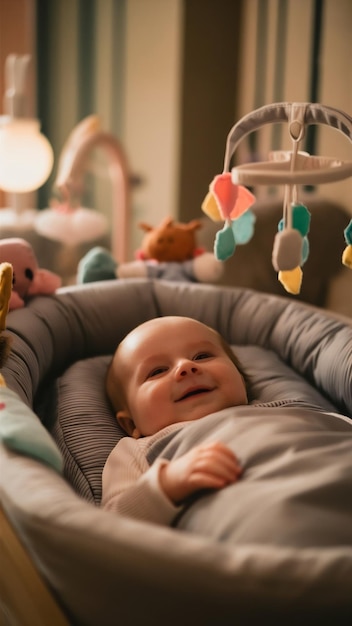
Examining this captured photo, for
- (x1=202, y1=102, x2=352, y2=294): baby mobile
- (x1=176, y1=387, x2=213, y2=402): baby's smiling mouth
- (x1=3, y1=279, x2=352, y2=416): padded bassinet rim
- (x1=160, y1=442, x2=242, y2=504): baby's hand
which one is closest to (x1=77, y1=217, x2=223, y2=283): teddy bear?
(x1=3, y1=279, x2=352, y2=416): padded bassinet rim

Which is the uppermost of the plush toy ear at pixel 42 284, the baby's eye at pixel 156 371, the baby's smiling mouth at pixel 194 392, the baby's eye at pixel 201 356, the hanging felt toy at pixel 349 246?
the hanging felt toy at pixel 349 246

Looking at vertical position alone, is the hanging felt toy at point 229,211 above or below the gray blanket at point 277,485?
above

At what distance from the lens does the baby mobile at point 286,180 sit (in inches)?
34.9

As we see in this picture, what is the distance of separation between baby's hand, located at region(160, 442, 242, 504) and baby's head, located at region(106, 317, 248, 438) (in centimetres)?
22

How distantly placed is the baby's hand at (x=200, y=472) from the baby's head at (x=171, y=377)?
0.22 metres

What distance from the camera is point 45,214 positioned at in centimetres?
188

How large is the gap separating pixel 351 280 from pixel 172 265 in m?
0.45

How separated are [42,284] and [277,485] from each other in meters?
0.75

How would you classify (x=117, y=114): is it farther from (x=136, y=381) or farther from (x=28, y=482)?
(x=28, y=482)

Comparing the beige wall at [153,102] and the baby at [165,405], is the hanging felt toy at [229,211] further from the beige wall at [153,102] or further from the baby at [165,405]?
the beige wall at [153,102]

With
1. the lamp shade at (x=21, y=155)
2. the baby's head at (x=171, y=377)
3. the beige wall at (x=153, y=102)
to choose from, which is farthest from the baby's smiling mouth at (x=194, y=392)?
the beige wall at (x=153, y=102)

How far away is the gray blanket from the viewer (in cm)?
74

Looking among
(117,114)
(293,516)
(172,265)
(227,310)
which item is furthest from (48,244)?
(293,516)

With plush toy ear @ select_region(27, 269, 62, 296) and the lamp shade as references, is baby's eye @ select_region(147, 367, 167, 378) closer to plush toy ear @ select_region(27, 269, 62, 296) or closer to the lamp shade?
plush toy ear @ select_region(27, 269, 62, 296)
